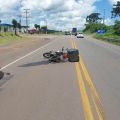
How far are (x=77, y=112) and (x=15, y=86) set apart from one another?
445 cm

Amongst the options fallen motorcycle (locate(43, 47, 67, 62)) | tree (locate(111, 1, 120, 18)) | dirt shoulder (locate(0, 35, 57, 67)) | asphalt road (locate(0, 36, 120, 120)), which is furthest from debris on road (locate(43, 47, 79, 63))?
tree (locate(111, 1, 120, 18))

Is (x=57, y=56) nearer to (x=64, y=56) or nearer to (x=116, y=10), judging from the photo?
(x=64, y=56)

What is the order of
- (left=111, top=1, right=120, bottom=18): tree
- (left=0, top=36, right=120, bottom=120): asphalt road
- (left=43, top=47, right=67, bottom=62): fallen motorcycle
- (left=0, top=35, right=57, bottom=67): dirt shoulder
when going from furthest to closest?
(left=111, top=1, right=120, bottom=18): tree
(left=0, top=35, right=57, bottom=67): dirt shoulder
(left=43, top=47, right=67, bottom=62): fallen motorcycle
(left=0, top=36, right=120, bottom=120): asphalt road

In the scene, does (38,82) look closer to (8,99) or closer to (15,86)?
(15,86)

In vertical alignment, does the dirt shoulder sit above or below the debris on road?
below

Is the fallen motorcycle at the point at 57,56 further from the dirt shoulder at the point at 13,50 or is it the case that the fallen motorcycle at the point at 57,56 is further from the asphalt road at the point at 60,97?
the asphalt road at the point at 60,97

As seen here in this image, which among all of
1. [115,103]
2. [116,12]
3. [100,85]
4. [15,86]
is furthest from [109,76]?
[116,12]

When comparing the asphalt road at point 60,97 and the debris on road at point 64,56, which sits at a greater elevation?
the asphalt road at point 60,97

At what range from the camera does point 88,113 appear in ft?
27.7

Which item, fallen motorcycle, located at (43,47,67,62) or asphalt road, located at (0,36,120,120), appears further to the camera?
fallen motorcycle, located at (43,47,67,62)

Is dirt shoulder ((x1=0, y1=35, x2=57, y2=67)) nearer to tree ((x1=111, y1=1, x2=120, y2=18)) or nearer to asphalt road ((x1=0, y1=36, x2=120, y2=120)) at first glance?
asphalt road ((x1=0, y1=36, x2=120, y2=120))

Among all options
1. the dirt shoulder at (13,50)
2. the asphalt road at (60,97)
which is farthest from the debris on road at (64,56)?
the asphalt road at (60,97)

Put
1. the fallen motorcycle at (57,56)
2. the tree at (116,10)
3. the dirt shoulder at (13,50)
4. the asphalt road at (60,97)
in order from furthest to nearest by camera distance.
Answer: the tree at (116,10) < the dirt shoulder at (13,50) < the fallen motorcycle at (57,56) < the asphalt road at (60,97)

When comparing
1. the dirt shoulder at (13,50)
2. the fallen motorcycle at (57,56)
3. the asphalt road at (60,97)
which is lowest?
the dirt shoulder at (13,50)
